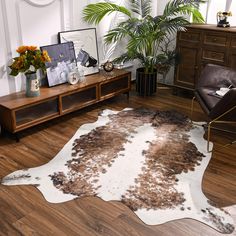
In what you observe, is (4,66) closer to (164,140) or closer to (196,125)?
(164,140)

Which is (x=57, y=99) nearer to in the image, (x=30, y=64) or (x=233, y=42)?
(x=30, y=64)

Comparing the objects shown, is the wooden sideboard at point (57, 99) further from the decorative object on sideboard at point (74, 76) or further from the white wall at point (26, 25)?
the white wall at point (26, 25)

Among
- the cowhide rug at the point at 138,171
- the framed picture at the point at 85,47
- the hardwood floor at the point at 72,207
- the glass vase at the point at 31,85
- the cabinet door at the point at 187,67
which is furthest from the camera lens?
the cabinet door at the point at 187,67

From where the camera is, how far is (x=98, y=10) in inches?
171

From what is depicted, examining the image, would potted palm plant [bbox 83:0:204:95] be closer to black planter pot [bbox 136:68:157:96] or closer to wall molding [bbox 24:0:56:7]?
black planter pot [bbox 136:68:157:96]

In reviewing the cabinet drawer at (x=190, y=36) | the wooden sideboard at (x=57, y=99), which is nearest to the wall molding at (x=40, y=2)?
the wooden sideboard at (x=57, y=99)

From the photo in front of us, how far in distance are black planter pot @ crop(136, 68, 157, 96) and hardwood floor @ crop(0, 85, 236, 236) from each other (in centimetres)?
156

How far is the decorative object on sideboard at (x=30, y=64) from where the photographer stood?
11.3ft

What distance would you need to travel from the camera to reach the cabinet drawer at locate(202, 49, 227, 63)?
432cm

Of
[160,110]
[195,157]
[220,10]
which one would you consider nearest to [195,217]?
[195,157]

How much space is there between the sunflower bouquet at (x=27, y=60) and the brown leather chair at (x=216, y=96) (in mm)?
1852

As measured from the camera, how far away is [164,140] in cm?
351

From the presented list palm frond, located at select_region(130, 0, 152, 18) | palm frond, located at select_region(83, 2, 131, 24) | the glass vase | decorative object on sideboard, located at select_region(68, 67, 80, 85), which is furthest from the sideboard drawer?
the glass vase

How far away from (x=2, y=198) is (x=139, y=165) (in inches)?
49.0
